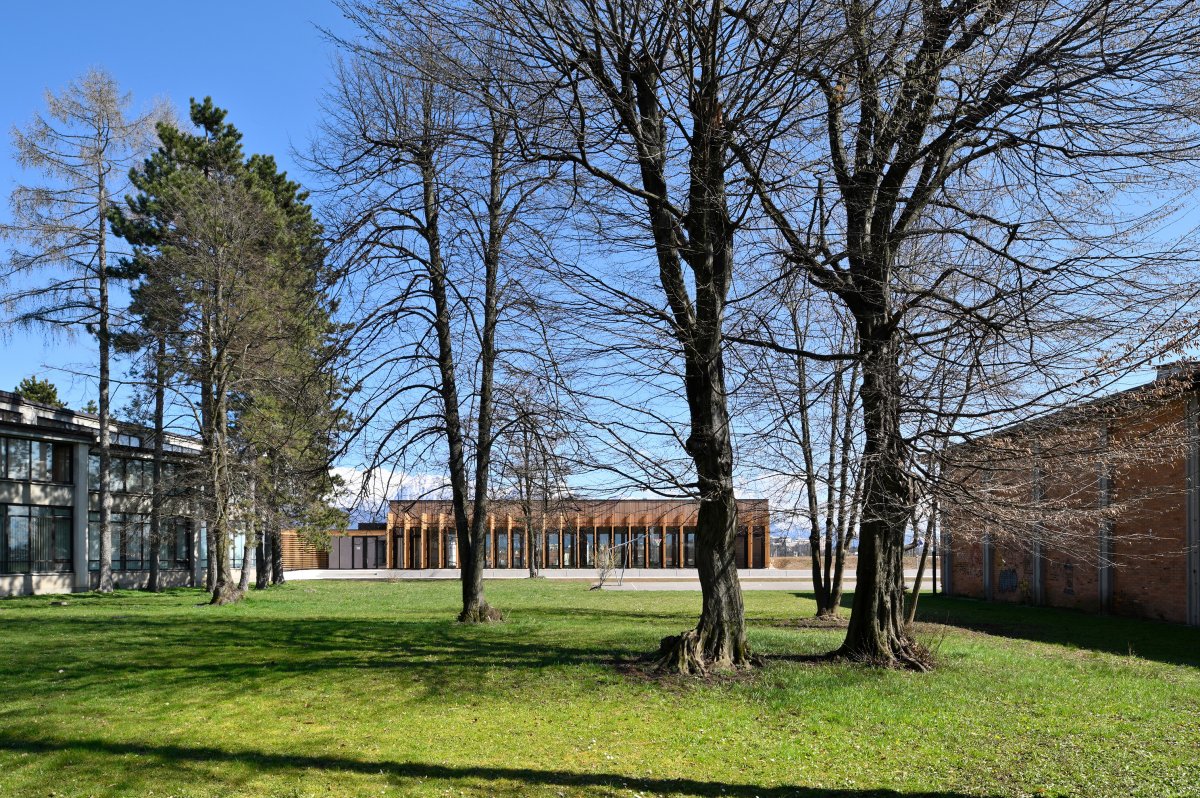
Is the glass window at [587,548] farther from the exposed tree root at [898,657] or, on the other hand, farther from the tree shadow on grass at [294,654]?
the exposed tree root at [898,657]

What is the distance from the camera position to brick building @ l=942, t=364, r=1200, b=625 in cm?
1054

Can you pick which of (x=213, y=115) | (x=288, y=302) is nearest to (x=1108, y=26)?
(x=288, y=302)

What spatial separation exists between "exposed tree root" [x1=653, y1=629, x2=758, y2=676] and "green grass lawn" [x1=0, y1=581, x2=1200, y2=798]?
387mm

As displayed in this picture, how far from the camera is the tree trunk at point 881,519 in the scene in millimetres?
10461

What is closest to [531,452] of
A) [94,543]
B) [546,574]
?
[94,543]

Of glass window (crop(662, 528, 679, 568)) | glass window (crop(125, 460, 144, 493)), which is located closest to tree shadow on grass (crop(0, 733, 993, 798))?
glass window (crop(125, 460, 144, 493))

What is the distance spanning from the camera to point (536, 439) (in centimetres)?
1435

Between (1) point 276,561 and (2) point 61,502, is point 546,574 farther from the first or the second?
(2) point 61,502

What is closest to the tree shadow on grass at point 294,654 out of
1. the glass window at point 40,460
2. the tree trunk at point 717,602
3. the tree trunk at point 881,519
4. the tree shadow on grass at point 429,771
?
the tree trunk at point 717,602

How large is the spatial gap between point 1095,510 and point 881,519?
2.83 metres

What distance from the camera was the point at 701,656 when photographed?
1159cm

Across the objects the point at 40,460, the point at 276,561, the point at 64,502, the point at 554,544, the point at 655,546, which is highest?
the point at 40,460

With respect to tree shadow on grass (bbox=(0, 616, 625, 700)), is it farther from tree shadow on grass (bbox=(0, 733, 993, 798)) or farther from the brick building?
the brick building

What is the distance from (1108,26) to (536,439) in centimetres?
929
